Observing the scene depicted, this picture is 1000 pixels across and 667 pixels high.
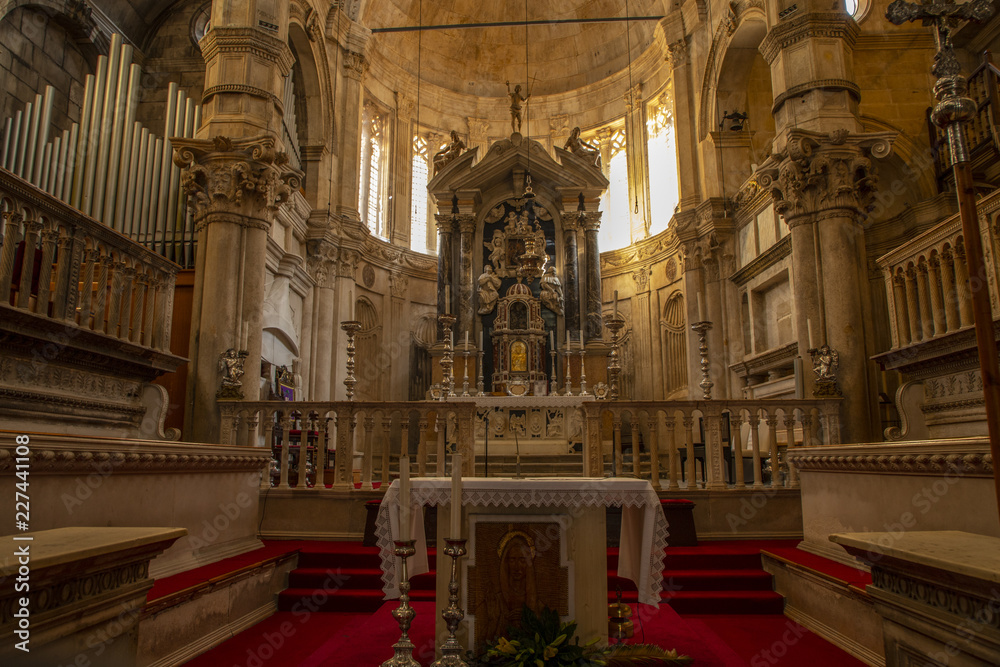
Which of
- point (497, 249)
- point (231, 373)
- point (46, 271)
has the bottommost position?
point (231, 373)

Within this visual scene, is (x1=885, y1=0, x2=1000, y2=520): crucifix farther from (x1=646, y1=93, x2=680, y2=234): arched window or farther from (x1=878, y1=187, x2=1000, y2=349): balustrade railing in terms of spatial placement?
(x1=646, y1=93, x2=680, y2=234): arched window

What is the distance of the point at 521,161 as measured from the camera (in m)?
15.1

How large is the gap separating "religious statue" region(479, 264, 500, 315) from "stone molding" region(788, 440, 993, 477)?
31.0 feet

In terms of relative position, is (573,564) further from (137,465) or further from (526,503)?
(137,465)

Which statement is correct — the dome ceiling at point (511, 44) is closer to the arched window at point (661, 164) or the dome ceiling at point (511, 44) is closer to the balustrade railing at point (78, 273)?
the arched window at point (661, 164)

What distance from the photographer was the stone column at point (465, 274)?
46.9ft

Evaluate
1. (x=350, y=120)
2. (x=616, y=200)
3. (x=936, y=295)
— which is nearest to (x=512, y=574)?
(x=936, y=295)

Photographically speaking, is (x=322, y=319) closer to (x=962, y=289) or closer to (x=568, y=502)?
(x=568, y=502)

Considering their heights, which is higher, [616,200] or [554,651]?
[616,200]

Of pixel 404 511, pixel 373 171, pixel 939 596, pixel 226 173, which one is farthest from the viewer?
pixel 373 171

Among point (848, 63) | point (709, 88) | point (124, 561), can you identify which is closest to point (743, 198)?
point (709, 88)

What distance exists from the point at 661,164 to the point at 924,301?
11.0m

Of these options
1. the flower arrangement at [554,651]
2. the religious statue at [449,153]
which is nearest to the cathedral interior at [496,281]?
the religious statue at [449,153]

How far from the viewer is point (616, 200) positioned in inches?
705
